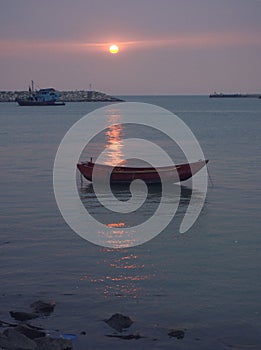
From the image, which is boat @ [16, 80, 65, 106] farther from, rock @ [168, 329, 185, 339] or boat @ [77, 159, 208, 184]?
rock @ [168, 329, 185, 339]

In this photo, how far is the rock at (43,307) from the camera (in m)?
13.6

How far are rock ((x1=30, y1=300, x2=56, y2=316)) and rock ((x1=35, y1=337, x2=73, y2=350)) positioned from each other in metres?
2.28

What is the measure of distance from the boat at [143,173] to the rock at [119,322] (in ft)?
62.9

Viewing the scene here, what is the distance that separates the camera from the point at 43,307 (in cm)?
1373

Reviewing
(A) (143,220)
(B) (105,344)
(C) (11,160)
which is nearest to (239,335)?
(B) (105,344)

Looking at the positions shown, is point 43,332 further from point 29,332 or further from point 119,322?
point 119,322

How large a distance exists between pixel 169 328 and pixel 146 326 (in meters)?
0.48

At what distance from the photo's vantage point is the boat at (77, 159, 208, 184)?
32094 mm

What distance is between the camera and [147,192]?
30797mm

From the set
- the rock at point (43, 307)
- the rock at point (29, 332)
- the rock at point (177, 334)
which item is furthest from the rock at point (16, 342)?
the rock at point (177, 334)

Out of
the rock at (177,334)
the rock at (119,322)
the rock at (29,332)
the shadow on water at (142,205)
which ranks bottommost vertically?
the rock at (177,334)

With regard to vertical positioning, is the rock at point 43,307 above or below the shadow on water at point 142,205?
below

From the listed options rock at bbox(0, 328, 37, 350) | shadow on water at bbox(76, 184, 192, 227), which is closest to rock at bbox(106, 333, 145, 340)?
rock at bbox(0, 328, 37, 350)

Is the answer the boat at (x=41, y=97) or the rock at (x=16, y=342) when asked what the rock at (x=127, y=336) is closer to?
the rock at (x=16, y=342)
